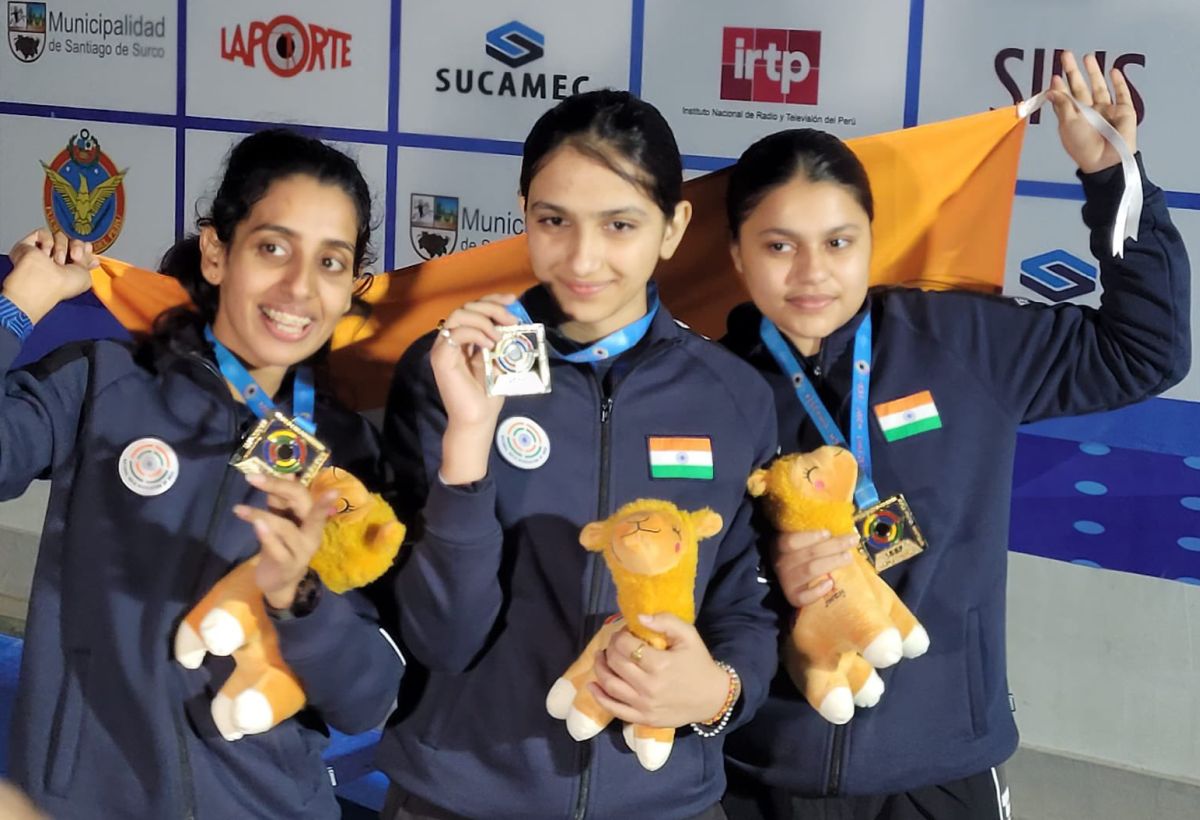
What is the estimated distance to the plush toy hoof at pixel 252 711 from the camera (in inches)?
65.5

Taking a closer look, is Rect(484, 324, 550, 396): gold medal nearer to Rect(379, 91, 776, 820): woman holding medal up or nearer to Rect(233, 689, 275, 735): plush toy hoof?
Rect(379, 91, 776, 820): woman holding medal up

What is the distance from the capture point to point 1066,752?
341cm

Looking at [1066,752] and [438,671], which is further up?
[438,671]

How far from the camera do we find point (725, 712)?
5.62 feet

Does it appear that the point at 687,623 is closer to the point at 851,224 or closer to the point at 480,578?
the point at 480,578

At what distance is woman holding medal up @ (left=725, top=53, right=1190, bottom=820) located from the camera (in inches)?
76.7

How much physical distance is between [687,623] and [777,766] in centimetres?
42

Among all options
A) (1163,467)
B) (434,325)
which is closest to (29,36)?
(434,325)

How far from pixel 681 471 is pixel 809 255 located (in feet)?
1.33

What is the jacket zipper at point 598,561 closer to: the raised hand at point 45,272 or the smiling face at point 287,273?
the smiling face at point 287,273

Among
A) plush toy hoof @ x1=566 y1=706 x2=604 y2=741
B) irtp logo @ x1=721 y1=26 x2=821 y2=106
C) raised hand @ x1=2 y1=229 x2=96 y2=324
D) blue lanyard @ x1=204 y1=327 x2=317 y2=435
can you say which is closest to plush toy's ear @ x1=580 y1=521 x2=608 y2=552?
plush toy hoof @ x1=566 y1=706 x2=604 y2=741

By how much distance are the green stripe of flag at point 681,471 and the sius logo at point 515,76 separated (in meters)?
2.11

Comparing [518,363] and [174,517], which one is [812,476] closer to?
[518,363]

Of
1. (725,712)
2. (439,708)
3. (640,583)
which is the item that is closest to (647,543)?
(640,583)
